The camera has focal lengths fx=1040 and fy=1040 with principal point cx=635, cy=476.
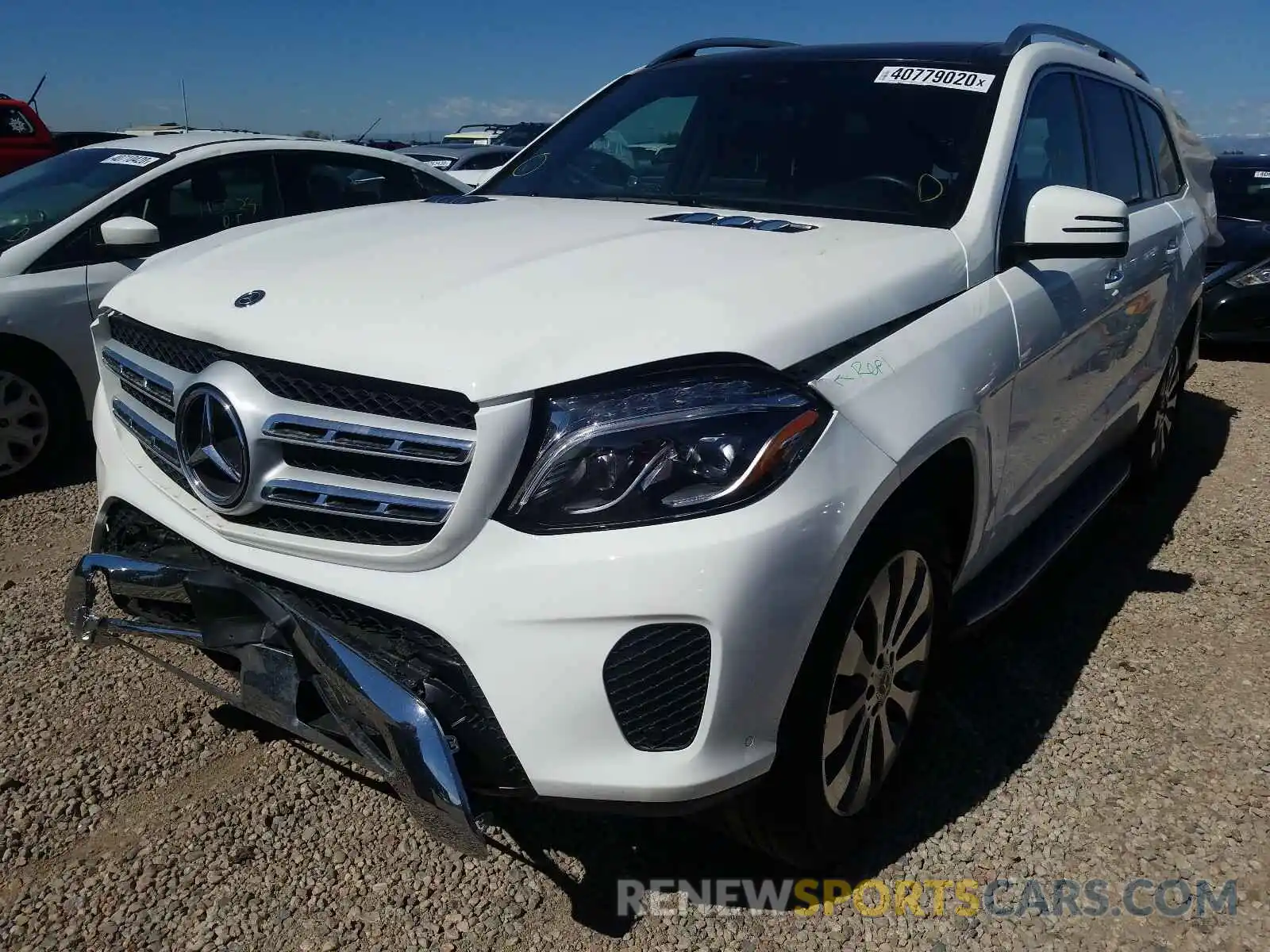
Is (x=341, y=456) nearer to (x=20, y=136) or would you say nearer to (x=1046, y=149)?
(x=1046, y=149)

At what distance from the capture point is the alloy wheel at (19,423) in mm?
4688

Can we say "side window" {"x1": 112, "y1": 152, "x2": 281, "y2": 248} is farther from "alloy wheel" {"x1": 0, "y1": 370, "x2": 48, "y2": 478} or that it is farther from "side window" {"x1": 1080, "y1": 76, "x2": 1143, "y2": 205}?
"side window" {"x1": 1080, "y1": 76, "x2": 1143, "y2": 205}

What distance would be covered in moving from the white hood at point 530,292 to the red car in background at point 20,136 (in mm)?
9905

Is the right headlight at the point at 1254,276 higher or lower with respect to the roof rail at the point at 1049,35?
lower

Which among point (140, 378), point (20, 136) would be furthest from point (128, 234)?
point (20, 136)

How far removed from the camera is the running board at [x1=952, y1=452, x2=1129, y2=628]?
2.81 metres

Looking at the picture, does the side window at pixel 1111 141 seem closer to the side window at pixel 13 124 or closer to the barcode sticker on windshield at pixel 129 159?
the barcode sticker on windshield at pixel 129 159

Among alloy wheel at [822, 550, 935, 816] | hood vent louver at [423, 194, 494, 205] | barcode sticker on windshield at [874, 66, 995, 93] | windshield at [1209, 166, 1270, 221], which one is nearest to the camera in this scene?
alloy wheel at [822, 550, 935, 816]

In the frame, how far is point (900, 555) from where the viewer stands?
216cm

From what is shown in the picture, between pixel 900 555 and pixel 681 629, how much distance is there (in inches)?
25.2

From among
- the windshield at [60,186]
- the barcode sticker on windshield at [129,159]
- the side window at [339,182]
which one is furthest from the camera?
the side window at [339,182]

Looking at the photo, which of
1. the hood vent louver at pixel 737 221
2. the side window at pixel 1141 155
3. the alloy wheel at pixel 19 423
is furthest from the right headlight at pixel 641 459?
the alloy wheel at pixel 19 423

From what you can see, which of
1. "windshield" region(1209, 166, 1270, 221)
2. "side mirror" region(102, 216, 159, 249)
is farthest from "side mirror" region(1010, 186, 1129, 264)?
"windshield" region(1209, 166, 1270, 221)

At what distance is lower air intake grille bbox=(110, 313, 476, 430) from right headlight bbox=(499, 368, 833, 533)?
154 mm
